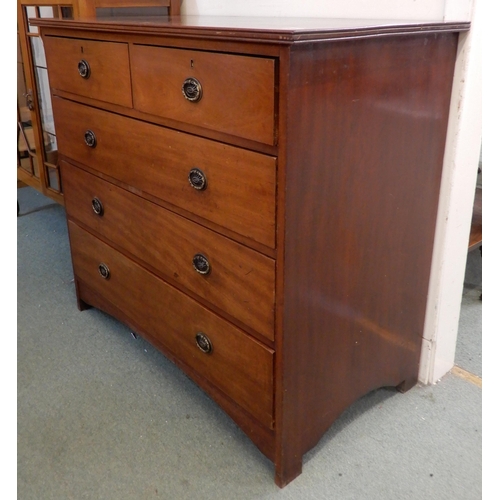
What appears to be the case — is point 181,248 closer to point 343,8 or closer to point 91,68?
point 91,68

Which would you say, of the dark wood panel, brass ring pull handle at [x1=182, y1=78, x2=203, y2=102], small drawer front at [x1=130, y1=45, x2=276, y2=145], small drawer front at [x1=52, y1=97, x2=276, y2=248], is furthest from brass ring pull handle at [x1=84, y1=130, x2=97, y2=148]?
the dark wood panel

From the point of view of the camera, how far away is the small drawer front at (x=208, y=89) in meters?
1.00

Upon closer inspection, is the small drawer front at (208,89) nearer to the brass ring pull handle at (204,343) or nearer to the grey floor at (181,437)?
the brass ring pull handle at (204,343)

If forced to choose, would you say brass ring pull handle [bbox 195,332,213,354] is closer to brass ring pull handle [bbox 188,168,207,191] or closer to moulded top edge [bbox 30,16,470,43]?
brass ring pull handle [bbox 188,168,207,191]

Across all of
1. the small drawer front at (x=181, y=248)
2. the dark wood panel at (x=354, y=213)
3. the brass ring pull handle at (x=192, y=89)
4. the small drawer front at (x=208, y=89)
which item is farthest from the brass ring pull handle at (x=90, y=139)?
the dark wood panel at (x=354, y=213)

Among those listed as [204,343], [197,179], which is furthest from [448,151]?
[204,343]

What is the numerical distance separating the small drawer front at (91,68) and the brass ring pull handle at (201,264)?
42 centimetres

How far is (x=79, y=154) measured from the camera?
1.70 m

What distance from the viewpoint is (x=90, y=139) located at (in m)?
1.60

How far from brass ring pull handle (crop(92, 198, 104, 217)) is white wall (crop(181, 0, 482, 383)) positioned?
75 cm

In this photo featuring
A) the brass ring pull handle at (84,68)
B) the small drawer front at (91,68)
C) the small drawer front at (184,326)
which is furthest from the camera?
the brass ring pull handle at (84,68)

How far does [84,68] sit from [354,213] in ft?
2.79

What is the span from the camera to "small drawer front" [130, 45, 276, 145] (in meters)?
1.00
